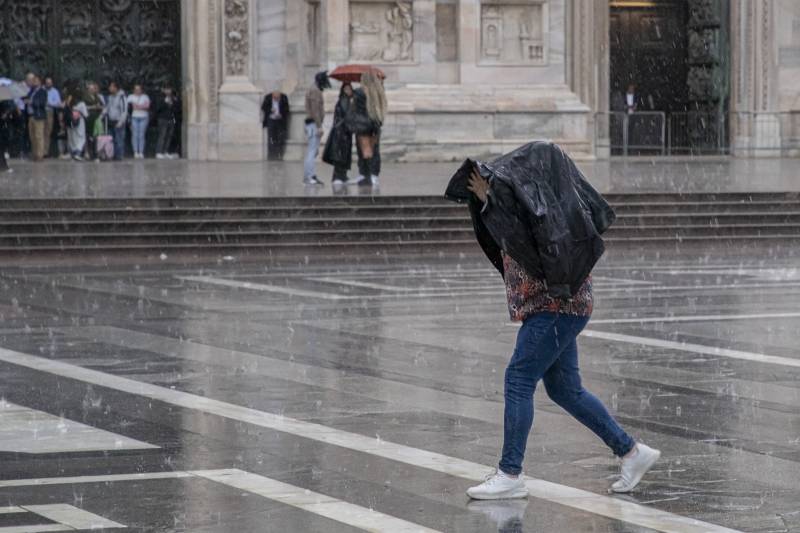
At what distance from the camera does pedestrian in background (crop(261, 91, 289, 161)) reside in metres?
36.1

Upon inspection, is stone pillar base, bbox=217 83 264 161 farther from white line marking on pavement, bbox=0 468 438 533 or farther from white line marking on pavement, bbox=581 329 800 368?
white line marking on pavement, bbox=0 468 438 533

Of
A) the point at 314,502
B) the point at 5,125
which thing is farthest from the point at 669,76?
the point at 314,502

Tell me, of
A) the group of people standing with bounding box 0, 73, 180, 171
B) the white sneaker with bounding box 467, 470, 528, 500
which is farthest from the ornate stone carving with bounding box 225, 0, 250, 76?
the white sneaker with bounding box 467, 470, 528, 500

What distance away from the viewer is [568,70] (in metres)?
37.5

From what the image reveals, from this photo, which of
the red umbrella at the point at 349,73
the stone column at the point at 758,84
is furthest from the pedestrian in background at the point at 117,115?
the stone column at the point at 758,84

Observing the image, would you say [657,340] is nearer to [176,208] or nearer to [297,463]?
[297,463]

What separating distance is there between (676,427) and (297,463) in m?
Answer: 2.21

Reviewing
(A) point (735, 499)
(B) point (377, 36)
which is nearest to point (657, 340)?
(A) point (735, 499)

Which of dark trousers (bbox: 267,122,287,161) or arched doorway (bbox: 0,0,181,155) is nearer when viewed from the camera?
dark trousers (bbox: 267,122,287,161)

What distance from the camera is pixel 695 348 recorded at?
12.7 metres

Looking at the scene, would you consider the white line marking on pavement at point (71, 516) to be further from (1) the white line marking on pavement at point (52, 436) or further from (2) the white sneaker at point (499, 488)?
(2) the white sneaker at point (499, 488)

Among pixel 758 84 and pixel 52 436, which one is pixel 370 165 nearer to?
pixel 758 84

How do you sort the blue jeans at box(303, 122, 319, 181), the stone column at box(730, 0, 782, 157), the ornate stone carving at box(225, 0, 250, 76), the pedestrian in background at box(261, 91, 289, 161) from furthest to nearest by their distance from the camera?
the stone column at box(730, 0, 782, 157), the ornate stone carving at box(225, 0, 250, 76), the pedestrian in background at box(261, 91, 289, 161), the blue jeans at box(303, 122, 319, 181)

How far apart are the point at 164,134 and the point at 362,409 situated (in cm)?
2829
